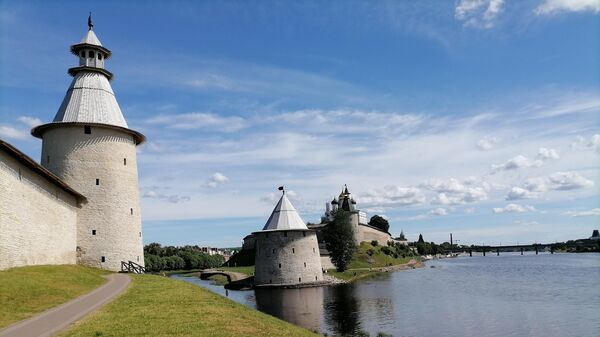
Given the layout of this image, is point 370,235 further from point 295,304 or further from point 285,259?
point 295,304

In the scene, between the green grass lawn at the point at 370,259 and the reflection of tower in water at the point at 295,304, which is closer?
the reflection of tower in water at the point at 295,304

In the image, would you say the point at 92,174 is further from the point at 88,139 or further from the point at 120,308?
the point at 120,308

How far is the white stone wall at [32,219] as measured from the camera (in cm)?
1664

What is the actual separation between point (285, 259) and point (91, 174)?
81.0 ft

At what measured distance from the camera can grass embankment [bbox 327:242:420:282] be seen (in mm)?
56597

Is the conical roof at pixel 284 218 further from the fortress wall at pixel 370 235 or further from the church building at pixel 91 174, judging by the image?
the fortress wall at pixel 370 235

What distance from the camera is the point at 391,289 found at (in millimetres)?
40906

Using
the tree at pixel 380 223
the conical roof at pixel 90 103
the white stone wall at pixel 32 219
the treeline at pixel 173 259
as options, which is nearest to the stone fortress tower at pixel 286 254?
the conical roof at pixel 90 103

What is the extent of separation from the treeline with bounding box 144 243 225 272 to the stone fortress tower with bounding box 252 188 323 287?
127 feet

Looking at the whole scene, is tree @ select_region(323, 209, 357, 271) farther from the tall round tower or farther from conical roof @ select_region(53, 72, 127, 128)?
conical roof @ select_region(53, 72, 127, 128)

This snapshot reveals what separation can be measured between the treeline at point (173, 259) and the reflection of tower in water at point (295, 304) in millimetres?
42740

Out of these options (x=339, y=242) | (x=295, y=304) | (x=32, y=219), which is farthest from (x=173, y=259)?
(x=32, y=219)

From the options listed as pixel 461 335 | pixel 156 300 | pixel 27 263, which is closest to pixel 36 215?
pixel 27 263

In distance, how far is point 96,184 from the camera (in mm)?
25828
